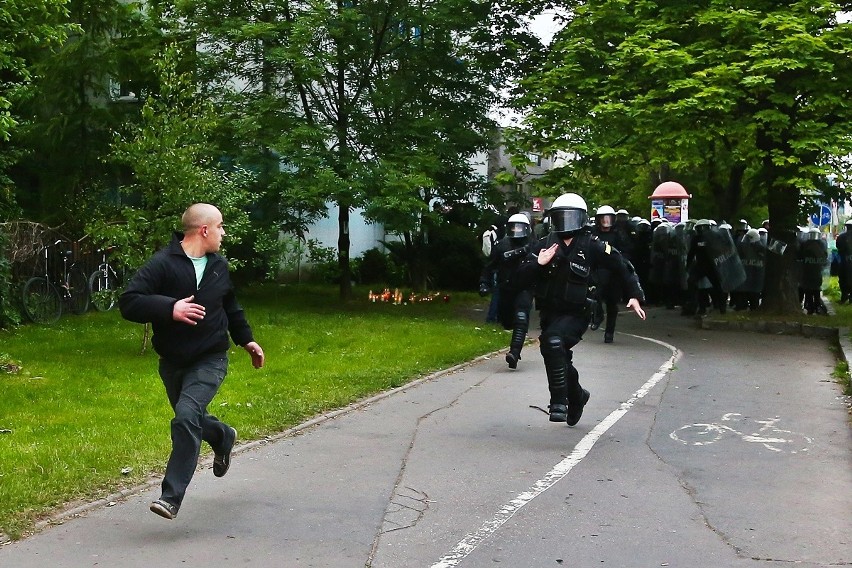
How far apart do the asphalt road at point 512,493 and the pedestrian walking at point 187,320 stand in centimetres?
45

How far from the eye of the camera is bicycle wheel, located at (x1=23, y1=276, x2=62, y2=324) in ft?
59.7

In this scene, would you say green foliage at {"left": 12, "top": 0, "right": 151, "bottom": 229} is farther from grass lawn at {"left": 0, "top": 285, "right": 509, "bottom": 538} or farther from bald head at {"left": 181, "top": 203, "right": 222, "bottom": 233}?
bald head at {"left": 181, "top": 203, "right": 222, "bottom": 233}

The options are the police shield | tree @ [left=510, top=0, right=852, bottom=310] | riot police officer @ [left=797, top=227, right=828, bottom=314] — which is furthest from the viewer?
riot police officer @ [left=797, top=227, right=828, bottom=314]

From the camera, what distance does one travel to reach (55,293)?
61.8ft

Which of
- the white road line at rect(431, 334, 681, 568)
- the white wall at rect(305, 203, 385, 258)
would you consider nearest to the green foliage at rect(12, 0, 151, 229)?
the white wall at rect(305, 203, 385, 258)

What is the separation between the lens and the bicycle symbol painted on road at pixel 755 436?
9305 mm

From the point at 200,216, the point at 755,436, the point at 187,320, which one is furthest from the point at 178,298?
the point at 755,436

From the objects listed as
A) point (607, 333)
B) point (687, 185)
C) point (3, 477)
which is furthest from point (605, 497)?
point (687, 185)

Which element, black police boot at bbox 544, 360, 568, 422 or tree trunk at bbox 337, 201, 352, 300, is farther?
tree trunk at bbox 337, 201, 352, 300

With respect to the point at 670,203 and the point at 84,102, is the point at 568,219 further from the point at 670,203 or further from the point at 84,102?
the point at 670,203

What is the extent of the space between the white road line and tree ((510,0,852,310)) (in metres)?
7.43

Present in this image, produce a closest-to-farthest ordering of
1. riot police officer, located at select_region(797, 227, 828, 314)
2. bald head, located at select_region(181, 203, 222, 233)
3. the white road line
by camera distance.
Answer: the white road line, bald head, located at select_region(181, 203, 222, 233), riot police officer, located at select_region(797, 227, 828, 314)

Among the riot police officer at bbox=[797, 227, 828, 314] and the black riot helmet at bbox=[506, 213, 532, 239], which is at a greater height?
the black riot helmet at bbox=[506, 213, 532, 239]

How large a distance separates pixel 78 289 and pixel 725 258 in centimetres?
1163
